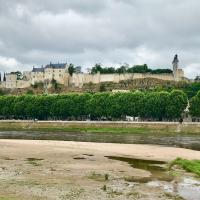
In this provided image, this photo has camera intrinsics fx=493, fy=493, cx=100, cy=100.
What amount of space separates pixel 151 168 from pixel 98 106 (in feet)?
272

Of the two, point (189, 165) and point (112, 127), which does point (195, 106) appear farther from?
point (189, 165)

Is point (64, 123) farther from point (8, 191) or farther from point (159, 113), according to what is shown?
point (8, 191)

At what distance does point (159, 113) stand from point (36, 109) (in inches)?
1445

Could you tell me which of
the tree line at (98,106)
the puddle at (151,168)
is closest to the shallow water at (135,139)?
the puddle at (151,168)

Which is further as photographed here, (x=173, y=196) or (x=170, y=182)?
(x=170, y=182)

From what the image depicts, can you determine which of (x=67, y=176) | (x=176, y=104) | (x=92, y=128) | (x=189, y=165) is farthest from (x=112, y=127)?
(x=67, y=176)

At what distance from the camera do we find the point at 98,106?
122125 mm

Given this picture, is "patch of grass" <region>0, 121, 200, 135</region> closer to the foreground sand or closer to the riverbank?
the riverbank

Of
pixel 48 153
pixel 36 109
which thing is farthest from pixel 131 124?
pixel 48 153

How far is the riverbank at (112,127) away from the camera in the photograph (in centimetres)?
9862

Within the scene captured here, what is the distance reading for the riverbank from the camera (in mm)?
98625

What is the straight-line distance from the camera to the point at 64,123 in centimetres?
11456

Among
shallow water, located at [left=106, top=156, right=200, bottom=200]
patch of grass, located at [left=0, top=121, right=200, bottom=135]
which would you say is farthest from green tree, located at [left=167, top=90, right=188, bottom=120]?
shallow water, located at [left=106, top=156, right=200, bottom=200]

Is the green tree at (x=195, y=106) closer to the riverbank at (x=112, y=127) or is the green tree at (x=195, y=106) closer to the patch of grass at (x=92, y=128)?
the riverbank at (x=112, y=127)
